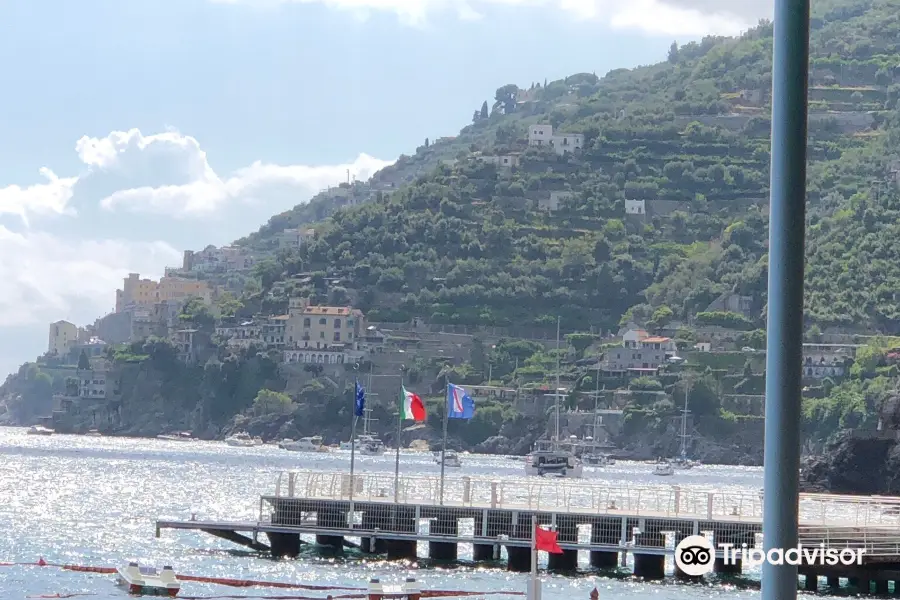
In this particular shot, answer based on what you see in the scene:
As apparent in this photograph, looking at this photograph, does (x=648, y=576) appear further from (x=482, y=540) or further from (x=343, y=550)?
(x=343, y=550)

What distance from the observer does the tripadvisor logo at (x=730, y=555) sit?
39594 millimetres

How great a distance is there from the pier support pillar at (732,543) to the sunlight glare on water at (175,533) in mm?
969

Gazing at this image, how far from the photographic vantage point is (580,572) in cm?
4497

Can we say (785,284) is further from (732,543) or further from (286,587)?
(732,543)

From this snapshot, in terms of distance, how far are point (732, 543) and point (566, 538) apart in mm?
4171

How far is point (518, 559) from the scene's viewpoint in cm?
4459

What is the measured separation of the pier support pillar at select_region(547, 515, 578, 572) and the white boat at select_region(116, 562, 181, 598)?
10562mm

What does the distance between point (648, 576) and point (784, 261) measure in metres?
39.0

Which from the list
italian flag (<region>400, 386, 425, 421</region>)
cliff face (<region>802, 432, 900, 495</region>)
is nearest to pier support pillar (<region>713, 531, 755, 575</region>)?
italian flag (<region>400, 386, 425, 421</region>)

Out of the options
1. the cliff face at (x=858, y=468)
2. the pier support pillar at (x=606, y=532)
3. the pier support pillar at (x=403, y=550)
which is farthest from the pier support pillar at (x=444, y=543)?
the cliff face at (x=858, y=468)

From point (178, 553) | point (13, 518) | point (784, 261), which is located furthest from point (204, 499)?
point (784, 261)

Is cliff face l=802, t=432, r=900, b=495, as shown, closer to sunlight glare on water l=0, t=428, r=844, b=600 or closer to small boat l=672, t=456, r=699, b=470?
sunlight glare on water l=0, t=428, r=844, b=600

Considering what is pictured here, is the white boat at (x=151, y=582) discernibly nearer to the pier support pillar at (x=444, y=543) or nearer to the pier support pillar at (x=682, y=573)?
the pier support pillar at (x=444, y=543)

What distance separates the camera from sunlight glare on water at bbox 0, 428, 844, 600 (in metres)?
40.9
